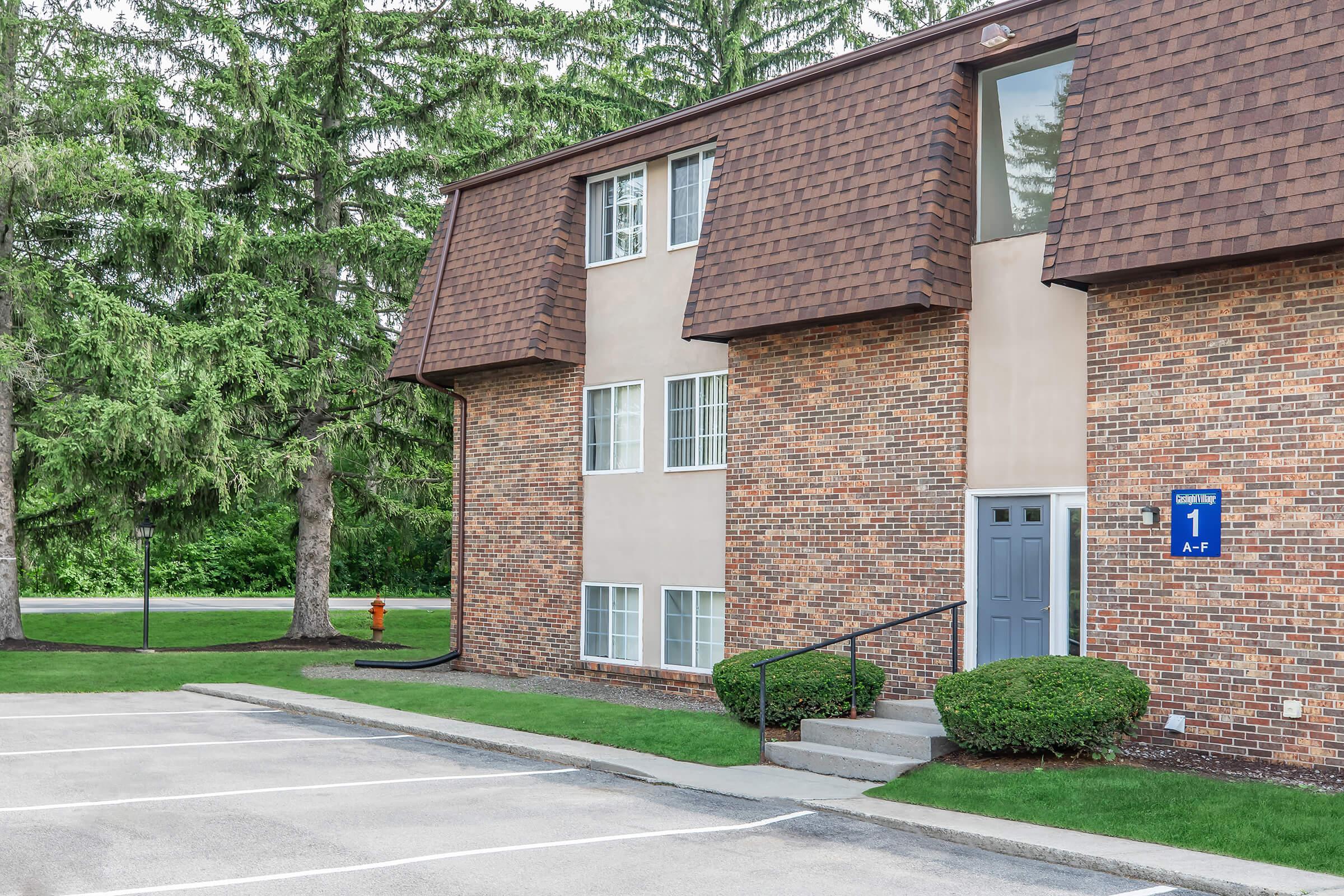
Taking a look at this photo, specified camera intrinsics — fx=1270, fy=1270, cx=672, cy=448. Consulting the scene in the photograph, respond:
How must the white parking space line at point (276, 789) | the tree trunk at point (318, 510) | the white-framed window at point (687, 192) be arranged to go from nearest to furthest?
1. the white parking space line at point (276, 789)
2. the white-framed window at point (687, 192)
3. the tree trunk at point (318, 510)

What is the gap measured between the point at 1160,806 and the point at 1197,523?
2969 mm

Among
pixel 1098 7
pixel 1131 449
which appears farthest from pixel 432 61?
pixel 1131 449

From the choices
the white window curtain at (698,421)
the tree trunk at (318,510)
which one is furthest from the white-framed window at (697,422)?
the tree trunk at (318,510)

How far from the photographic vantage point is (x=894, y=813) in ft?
31.6

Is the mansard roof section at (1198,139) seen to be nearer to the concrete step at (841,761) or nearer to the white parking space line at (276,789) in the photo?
the concrete step at (841,761)

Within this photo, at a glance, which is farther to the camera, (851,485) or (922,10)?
(922,10)

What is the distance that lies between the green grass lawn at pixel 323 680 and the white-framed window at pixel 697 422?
3.29m

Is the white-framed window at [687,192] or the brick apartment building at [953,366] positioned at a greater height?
the white-framed window at [687,192]

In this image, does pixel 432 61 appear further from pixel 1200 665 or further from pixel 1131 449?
pixel 1200 665

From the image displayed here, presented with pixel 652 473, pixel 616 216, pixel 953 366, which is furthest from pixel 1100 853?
pixel 616 216

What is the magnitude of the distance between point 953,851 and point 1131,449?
185 inches

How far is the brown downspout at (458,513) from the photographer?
1928 cm

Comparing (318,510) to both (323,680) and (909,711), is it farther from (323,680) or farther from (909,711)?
(909,711)

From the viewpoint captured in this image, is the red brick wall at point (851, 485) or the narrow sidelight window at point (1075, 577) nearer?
the narrow sidelight window at point (1075, 577)
